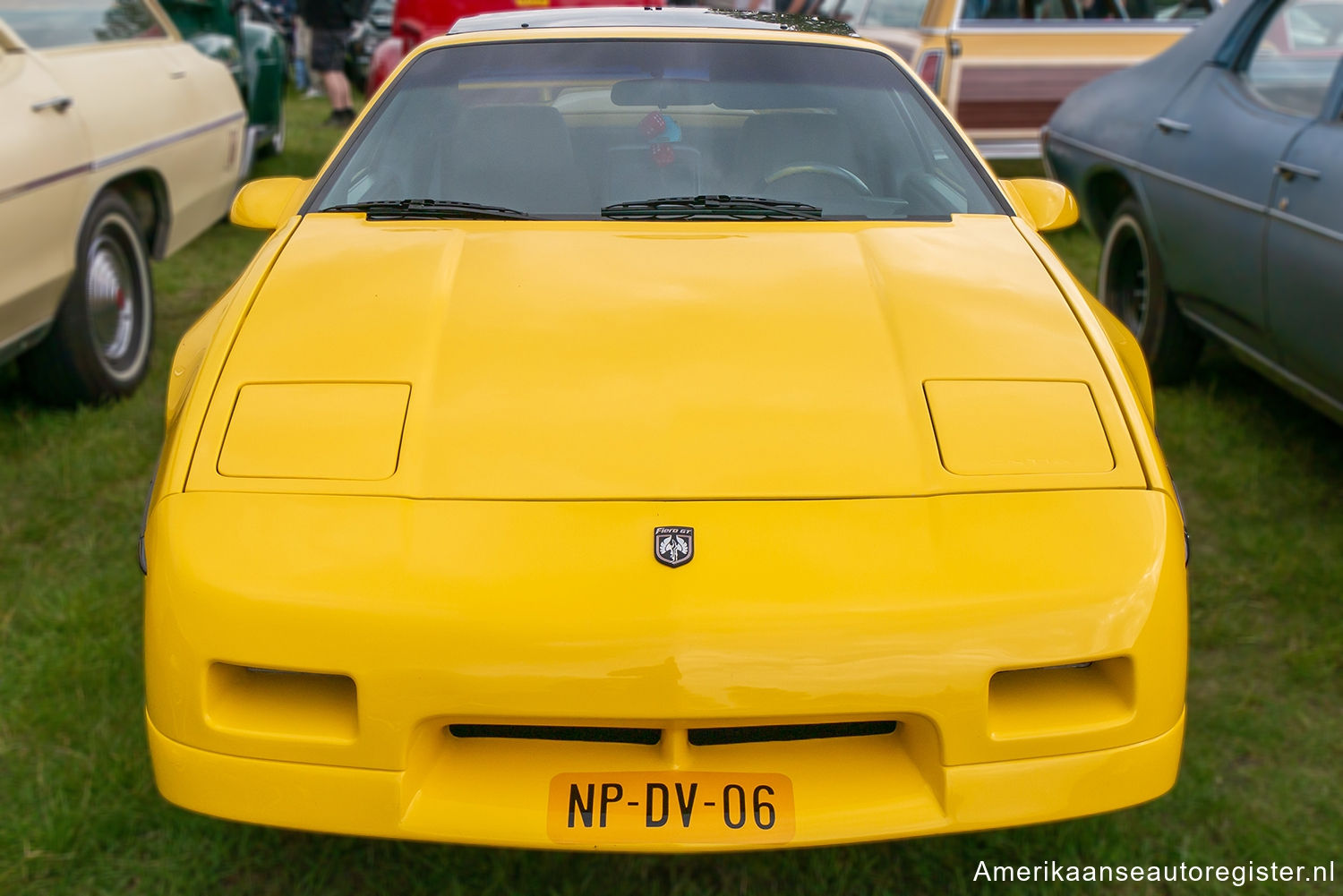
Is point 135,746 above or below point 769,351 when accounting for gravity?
below

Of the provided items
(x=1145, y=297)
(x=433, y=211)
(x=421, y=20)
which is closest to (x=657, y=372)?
(x=433, y=211)

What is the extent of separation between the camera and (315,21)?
978 centimetres

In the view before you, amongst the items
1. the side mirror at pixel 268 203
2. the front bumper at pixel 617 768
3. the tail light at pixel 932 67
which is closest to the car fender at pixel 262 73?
the tail light at pixel 932 67

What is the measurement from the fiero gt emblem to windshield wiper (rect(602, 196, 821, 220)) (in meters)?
→ 0.96

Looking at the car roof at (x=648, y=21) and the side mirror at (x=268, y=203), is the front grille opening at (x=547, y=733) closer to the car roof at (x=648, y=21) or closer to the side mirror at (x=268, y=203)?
the side mirror at (x=268, y=203)

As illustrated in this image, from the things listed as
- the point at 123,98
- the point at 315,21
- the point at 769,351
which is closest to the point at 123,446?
the point at 123,98

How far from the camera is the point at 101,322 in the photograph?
4016mm

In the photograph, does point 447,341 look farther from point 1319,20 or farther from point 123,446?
point 1319,20

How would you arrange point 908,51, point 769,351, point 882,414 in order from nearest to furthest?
point 882,414
point 769,351
point 908,51

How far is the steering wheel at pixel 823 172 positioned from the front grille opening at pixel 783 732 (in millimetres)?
1343

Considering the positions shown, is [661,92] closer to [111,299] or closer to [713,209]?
[713,209]

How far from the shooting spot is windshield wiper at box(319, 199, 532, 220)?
7.98 ft

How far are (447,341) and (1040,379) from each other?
103 cm

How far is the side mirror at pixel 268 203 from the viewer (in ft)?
8.65
